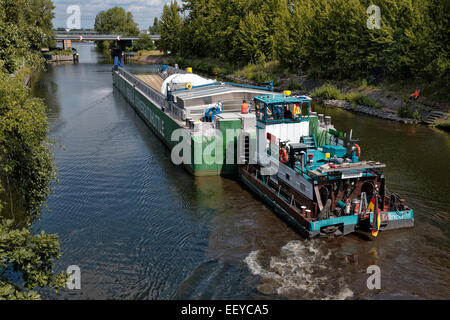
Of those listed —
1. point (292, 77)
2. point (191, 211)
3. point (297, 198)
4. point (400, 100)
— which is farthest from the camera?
point (292, 77)

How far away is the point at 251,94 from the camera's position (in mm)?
39375

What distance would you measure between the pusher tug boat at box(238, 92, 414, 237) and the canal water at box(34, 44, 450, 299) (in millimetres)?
813

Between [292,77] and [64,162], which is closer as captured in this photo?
[64,162]

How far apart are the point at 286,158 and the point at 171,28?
5454 inches

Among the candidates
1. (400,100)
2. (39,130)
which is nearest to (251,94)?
(39,130)

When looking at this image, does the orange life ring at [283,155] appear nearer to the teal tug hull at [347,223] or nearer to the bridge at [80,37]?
the teal tug hull at [347,223]

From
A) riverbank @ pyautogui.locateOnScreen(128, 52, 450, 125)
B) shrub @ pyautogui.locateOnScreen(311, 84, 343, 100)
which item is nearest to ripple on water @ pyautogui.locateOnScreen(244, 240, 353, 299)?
riverbank @ pyautogui.locateOnScreen(128, 52, 450, 125)

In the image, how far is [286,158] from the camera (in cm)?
2706

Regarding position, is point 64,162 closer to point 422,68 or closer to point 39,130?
point 39,130

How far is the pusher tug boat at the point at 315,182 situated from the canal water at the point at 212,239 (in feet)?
2.67

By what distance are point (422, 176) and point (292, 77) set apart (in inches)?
2201

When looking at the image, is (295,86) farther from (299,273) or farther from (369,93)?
(299,273)
